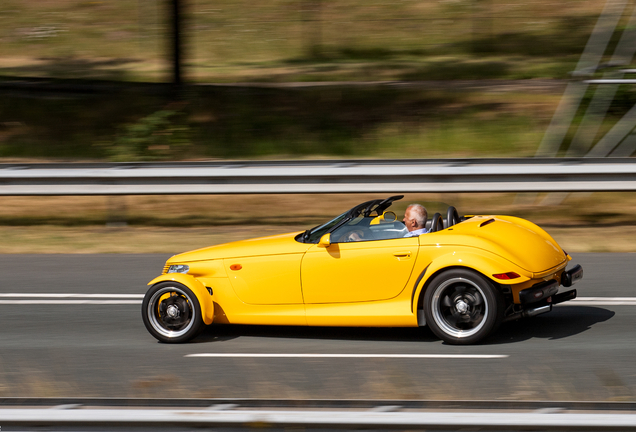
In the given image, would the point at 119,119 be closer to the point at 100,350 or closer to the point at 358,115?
the point at 358,115

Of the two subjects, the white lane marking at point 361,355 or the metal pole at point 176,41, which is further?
the metal pole at point 176,41

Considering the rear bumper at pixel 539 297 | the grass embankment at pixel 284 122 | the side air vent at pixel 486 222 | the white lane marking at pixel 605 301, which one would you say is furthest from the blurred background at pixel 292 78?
the rear bumper at pixel 539 297

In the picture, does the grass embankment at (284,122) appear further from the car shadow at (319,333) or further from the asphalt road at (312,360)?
the car shadow at (319,333)

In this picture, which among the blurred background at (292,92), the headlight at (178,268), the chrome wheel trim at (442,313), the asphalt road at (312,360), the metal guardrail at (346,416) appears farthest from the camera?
the blurred background at (292,92)

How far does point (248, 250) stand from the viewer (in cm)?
650

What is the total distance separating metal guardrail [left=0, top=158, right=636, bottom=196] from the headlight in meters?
4.90

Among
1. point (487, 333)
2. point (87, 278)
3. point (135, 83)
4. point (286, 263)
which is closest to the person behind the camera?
point (487, 333)

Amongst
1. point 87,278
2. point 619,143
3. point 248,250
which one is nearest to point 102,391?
point 248,250

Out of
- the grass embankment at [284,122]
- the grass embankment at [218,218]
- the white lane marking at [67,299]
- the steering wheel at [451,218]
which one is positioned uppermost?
the grass embankment at [284,122]

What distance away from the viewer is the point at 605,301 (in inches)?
294

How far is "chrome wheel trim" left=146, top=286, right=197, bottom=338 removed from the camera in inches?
255

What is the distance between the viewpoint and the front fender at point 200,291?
21.0 ft

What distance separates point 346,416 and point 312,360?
2.11 m

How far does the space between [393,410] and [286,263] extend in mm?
2431
